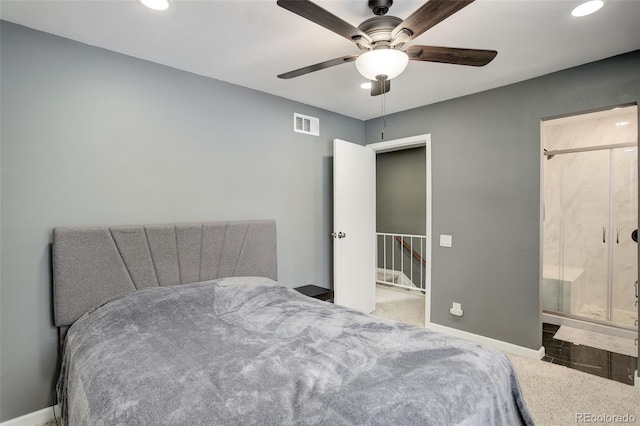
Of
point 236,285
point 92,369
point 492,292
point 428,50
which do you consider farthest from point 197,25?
point 492,292

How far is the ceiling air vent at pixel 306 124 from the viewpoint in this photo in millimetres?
3510

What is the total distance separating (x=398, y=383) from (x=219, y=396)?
0.70 m

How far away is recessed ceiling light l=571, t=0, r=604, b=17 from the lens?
1.80 metres

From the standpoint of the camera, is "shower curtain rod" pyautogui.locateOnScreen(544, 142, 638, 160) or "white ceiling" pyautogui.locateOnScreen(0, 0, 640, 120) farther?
"shower curtain rod" pyautogui.locateOnScreen(544, 142, 638, 160)

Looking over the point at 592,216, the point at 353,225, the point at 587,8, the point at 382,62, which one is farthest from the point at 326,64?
the point at 592,216

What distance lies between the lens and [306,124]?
3621 millimetres

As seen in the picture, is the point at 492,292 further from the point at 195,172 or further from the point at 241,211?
the point at 195,172

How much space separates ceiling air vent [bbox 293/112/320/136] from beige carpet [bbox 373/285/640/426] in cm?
305

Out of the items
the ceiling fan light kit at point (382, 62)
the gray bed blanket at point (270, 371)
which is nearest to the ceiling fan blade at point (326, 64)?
the ceiling fan light kit at point (382, 62)

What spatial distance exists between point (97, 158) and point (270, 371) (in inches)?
76.7

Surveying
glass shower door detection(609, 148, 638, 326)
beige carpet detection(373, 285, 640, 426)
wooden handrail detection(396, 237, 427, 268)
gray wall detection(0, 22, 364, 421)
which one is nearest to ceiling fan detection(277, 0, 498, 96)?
gray wall detection(0, 22, 364, 421)

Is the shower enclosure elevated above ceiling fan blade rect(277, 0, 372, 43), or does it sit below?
below

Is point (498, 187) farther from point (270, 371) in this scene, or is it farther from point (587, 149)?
point (270, 371)

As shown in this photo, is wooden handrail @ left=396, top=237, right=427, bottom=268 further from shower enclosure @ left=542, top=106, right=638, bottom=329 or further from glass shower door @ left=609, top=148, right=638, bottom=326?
glass shower door @ left=609, top=148, right=638, bottom=326
